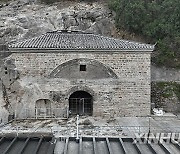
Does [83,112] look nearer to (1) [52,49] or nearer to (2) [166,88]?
(1) [52,49]

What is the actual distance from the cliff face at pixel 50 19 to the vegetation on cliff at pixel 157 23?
1.85 metres

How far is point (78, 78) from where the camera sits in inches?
725

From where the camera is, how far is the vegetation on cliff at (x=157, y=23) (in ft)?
77.2

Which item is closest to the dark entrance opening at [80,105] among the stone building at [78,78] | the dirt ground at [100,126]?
the stone building at [78,78]

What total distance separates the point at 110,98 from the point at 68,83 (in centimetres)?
306

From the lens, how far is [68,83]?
60.2 ft

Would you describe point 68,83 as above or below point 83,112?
above

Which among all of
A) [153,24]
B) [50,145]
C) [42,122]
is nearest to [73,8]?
[153,24]

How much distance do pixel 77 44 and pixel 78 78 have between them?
2.38 m

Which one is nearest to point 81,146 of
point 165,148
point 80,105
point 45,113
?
point 165,148

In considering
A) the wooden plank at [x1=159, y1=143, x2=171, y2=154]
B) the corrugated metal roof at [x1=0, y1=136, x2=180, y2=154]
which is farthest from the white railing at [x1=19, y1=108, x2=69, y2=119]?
the wooden plank at [x1=159, y1=143, x2=171, y2=154]

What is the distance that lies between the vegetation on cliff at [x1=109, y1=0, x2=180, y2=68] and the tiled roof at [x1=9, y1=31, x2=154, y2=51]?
17.0 ft

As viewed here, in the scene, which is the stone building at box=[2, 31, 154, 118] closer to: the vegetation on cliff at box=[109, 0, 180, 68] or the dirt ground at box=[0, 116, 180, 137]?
the dirt ground at box=[0, 116, 180, 137]

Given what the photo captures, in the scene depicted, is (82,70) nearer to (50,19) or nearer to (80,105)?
(80,105)
